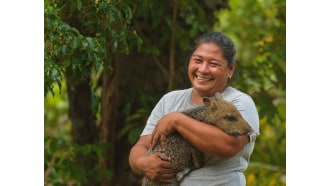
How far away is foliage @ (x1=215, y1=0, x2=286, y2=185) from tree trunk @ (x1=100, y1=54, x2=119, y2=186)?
1090 millimetres

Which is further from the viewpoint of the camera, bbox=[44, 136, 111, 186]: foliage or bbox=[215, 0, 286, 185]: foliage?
bbox=[215, 0, 286, 185]: foliage

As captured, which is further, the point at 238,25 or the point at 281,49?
the point at 238,25

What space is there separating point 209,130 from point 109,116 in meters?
2.46

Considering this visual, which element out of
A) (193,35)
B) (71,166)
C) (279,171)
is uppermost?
(193,35)

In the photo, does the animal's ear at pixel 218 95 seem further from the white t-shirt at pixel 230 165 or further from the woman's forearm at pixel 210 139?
the woman's forearm at pixel 210 139

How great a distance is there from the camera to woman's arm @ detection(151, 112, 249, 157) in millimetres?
3553

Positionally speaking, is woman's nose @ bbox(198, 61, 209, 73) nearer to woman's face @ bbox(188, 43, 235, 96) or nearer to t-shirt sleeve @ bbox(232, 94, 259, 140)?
woman's face @ bbox(188, 43, 235, 96)

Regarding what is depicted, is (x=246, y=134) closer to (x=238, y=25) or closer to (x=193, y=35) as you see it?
(x=193, y=35)

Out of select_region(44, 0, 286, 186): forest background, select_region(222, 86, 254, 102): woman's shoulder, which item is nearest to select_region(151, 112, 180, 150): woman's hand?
select_region(222, 86, 254, 102): woman's shoulder

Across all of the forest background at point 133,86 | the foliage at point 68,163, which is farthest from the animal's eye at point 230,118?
the foliage at point 68,163

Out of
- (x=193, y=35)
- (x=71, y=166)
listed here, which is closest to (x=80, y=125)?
(x=71, y=166)

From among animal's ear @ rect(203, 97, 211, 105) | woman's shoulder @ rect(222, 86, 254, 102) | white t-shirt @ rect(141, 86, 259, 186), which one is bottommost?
white t-shirt @ rect(141, 86, 259, 186)
